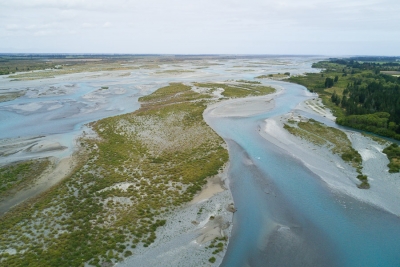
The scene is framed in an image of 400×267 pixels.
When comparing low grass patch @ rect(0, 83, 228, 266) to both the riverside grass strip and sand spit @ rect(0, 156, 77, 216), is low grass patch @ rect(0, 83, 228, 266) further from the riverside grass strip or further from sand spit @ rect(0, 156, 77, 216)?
the riverside grass strip

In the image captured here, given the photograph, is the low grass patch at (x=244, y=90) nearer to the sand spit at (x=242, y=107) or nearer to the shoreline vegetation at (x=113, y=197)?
the sand spit at (x=242, y=107)

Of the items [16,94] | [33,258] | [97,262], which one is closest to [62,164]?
[33,258]

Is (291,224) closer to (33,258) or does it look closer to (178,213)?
(178,213)

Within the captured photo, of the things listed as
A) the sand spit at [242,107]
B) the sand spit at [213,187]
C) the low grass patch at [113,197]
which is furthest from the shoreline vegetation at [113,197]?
the sand spit at [242,107]

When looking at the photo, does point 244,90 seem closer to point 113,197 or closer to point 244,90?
point 244,90

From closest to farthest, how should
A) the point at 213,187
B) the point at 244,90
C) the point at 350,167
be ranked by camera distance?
1. the point at 213,187
2. the point at 350,167
3. the point at 244,90

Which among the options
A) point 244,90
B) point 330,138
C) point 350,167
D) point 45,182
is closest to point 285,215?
point 350,167

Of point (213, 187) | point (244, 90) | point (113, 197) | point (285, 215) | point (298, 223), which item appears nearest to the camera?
point (298, 223)

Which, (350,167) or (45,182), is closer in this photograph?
(45,182)
